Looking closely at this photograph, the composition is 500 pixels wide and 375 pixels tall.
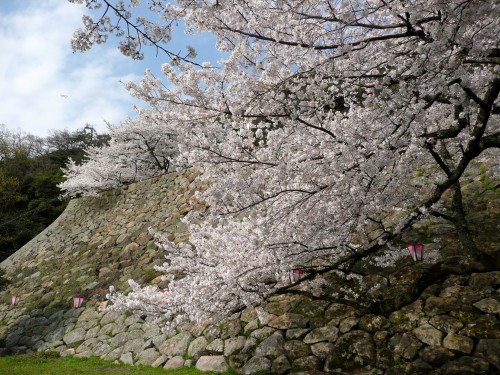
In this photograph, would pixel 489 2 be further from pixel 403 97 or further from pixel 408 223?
pixel 408 223

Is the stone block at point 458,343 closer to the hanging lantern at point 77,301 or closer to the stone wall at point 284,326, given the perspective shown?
the stone wall at point 284,326

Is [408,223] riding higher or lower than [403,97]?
lower

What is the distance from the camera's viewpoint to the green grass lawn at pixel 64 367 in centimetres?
641

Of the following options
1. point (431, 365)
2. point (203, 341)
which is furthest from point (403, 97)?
point (203, 341)

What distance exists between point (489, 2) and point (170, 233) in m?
9.67

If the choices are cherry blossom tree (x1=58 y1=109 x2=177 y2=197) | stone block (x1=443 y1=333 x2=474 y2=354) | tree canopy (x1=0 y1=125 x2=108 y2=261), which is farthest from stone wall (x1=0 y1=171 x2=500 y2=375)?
tree canopy (x1=0 y1=125 x2=108 y2=261)

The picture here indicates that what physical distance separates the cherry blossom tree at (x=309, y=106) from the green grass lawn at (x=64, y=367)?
2.01m

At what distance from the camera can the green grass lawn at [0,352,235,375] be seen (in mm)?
6407

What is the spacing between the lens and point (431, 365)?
4.43 metres

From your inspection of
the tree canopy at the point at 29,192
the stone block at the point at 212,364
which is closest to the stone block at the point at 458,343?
the stone block at the point at 212,364

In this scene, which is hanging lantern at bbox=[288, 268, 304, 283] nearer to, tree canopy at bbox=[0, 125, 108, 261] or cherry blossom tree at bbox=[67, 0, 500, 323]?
cherry blossom tree at bbox=[67, 0, 500, 323]

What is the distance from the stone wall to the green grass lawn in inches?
9.2

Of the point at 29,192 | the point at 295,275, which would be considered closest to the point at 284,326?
the point at 295,275

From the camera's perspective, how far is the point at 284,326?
6113mm
